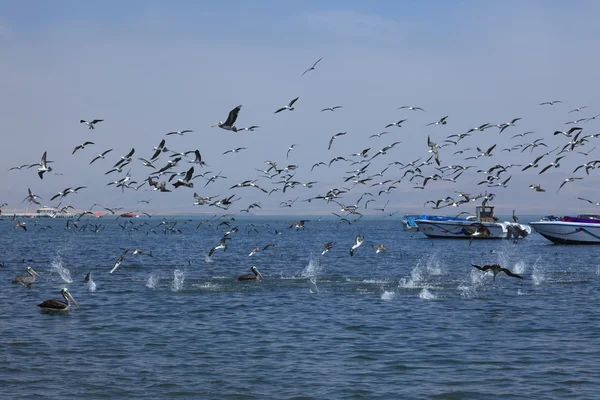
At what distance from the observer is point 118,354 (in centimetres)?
2041

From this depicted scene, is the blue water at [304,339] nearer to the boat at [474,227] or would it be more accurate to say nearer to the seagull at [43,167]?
the seagull at [43,167]

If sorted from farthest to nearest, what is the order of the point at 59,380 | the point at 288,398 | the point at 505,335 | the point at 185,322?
1. the point at 185,322
2. the point at 505,335
3. the point at 59,380
4. the point at 288,398

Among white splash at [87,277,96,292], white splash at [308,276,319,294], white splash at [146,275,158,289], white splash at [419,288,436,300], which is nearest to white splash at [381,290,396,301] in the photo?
white splash at [419,288,436,300]

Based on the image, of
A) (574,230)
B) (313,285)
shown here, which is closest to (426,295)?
(313,285)

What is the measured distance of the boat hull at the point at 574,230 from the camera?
3078 inches

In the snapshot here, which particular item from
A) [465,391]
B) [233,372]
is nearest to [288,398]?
[233,372]

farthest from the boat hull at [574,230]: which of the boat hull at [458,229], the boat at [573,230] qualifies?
the boat hull at [458,229]

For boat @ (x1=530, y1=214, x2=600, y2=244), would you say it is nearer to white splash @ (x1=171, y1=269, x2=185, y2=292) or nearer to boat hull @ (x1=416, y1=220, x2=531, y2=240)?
boat hull @ (x1=416, y1=220, x2=531, y2=240)

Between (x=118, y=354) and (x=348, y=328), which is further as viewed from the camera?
(x=348, y=328)

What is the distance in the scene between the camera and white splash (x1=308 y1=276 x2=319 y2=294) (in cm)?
3547

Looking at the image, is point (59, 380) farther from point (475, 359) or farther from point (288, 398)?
point (475, 359)

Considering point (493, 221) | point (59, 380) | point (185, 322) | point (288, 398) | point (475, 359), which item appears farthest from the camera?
point (493, 221)

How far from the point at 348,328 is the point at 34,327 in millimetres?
10054

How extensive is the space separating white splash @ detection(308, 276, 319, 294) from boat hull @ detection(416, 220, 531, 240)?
5548 cm
